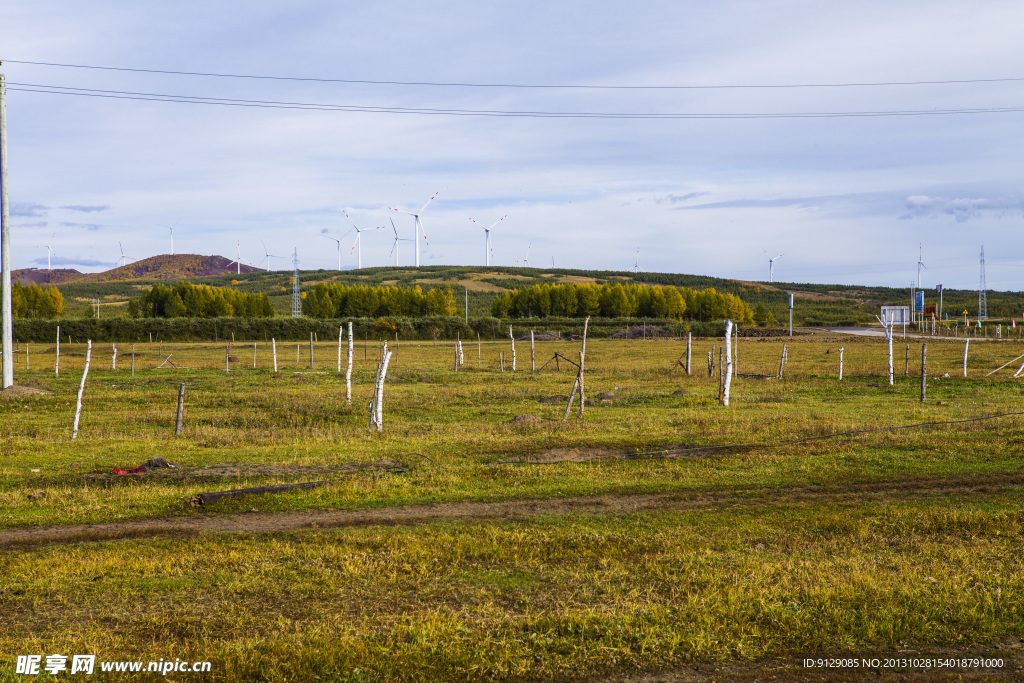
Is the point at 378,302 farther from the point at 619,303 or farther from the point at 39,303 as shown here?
the point at 39,303

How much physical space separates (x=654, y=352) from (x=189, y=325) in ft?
206

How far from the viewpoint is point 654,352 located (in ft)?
230

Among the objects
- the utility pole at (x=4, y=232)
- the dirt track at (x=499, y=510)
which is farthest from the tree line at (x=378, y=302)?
the dirt track at (x=499, y=510)

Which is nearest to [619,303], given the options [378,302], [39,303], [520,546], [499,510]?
[378,302]

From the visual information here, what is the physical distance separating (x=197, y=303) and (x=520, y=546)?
134 metres

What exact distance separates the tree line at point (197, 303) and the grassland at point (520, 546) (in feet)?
377

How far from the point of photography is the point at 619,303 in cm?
14712

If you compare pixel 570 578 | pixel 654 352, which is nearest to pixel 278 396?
pixel 570 578

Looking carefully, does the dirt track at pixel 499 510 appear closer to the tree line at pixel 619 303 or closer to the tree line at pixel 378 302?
the tree line at pixel 378 302

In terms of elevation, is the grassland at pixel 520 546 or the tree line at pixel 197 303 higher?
the tree line at pixel 197 303

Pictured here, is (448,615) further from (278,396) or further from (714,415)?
(278,396)

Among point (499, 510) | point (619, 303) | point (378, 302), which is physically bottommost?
point (499, 510)

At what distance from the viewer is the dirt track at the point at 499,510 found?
11633 millimetres

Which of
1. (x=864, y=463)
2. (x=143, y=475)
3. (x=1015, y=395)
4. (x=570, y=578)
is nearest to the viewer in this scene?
(x=570, y=578)
